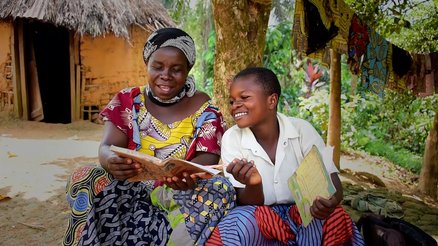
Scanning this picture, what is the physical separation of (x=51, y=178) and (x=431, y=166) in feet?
15.1

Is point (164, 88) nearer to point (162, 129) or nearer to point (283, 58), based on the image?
point (162, 129)

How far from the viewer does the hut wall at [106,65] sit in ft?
26.7

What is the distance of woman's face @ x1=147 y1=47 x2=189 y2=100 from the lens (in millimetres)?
2047

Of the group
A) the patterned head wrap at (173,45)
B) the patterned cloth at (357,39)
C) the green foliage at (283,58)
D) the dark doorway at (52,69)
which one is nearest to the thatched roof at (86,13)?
the dark doorway at (52,69)

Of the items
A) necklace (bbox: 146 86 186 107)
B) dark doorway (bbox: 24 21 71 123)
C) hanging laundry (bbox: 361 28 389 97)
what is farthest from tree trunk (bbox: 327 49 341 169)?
dark doorway (bbox: 24 21 71 123)

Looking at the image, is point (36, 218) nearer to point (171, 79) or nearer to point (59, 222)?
point (59, 222)

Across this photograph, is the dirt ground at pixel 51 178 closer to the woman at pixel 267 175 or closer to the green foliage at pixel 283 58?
the woman at pixel 267 175

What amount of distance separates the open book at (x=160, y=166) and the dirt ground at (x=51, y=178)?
59.6 inches

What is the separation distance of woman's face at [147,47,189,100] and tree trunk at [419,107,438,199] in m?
4.09

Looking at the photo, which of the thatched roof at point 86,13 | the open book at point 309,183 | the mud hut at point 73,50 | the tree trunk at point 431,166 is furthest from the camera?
the mud hut at point 73,50

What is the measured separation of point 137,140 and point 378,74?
2.75 meters

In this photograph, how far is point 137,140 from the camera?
6.85ft

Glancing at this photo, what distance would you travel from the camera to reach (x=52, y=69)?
909cm

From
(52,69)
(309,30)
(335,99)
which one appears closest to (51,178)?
(309,30)
